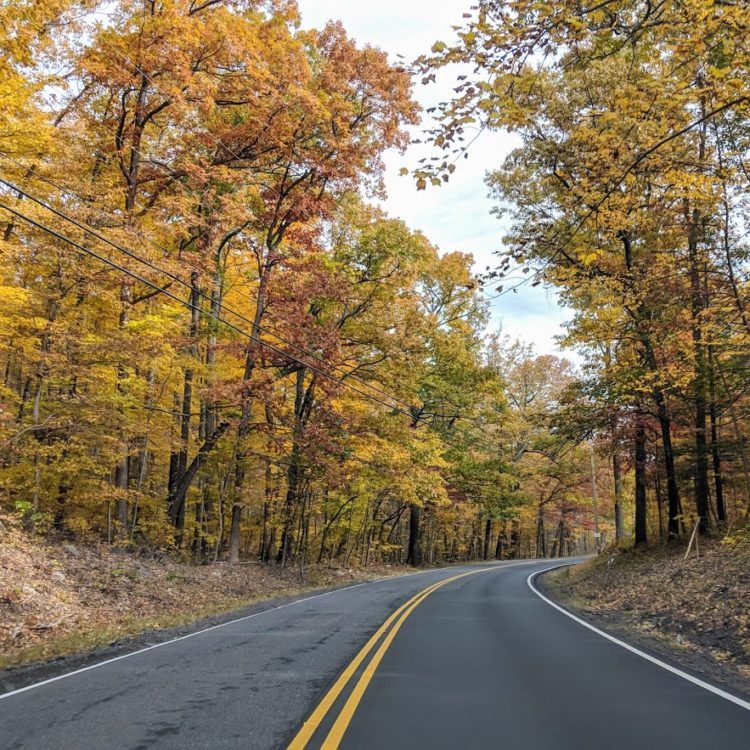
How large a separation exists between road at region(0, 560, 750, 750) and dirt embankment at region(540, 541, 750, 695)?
1067 mm

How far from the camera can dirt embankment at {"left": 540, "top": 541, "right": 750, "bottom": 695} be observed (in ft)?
25.3

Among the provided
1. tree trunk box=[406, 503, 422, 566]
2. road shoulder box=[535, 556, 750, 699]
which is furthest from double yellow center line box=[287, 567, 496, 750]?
tree trunk box=[406, 503, 422, 566]

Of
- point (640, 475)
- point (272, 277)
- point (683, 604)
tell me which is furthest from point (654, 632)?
point (272, 277)

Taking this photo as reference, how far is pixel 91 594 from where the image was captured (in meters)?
11.6

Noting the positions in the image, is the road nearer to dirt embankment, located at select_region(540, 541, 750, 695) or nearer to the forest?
dirt embankment, located at select_region(540, 541, 750, 695)

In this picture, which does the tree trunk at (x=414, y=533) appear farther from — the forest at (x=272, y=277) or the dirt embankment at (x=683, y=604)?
the dirt embankment at (x=683, y=604)

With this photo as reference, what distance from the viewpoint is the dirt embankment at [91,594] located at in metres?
8.75

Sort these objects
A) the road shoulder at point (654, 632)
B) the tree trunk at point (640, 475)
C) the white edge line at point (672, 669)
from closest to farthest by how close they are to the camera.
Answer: the white edge line at point (672, 669)
the road shoulder at point (654, 632)
the tree trunk at point (640, 475)

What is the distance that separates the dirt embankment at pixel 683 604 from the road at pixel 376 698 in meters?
1.07

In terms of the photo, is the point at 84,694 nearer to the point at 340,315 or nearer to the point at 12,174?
the point at 12,174

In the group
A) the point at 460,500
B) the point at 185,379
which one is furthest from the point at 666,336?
the point at 460,500

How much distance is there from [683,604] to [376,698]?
8603 millimetres

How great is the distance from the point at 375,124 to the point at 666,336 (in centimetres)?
1266

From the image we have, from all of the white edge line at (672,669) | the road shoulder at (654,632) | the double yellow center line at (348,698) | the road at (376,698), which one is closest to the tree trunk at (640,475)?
the road shoulder at (654,632)
